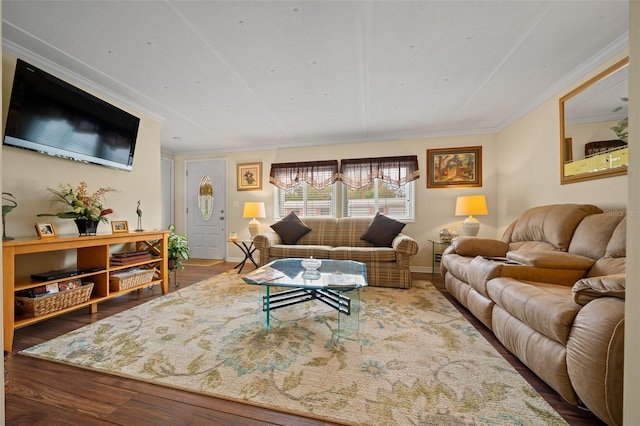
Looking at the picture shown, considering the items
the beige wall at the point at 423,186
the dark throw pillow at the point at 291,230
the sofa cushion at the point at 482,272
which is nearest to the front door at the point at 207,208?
the beige wall at the point at 423,186

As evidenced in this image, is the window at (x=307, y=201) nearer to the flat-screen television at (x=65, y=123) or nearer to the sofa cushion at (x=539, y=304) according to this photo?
the flat-screen television at (x=65, y=123)

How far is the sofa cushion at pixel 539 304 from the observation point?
5.09ft

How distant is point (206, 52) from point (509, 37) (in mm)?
2469

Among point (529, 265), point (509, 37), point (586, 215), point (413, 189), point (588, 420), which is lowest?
point (588, 420)

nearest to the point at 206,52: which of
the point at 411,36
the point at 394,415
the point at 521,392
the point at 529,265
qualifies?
the point at 411,36

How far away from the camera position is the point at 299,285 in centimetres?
228

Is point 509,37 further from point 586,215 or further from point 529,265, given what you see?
point 529,265

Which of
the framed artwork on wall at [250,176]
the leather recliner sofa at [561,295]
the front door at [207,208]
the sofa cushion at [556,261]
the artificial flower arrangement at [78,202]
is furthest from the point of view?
the front door at [207,208]

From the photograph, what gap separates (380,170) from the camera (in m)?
4.75

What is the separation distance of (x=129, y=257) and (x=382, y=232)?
3.13 meters

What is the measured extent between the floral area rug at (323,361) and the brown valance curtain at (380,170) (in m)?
2.35

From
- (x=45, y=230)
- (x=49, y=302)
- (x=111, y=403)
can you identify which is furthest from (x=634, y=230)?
(x=45, y=230)

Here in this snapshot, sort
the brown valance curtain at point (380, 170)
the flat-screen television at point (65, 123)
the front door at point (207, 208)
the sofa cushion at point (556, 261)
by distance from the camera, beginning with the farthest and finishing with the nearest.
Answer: the front door at point (207, 208), the brown valance curtain at point (380, 170), the flat-screen television at point (65, 123), the sofa cushion at point (556, 261)

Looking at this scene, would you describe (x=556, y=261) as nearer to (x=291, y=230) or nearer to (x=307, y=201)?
(x=291, y=230)
